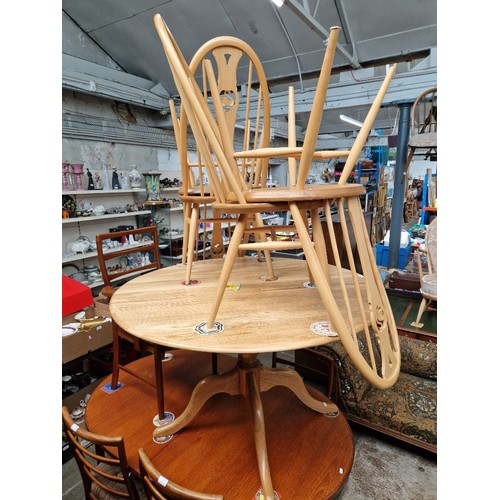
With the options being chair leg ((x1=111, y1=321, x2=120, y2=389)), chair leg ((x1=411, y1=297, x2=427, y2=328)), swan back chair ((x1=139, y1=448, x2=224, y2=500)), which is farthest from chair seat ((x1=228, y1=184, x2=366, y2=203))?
chair leg ((x1=411, y1=297, x2=427, y2=328))

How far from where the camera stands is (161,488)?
87 centimetres

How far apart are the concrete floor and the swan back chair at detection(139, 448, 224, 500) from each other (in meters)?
1.23

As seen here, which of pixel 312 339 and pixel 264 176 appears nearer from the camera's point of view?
pixel 312 339

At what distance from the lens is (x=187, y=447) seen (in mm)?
1345

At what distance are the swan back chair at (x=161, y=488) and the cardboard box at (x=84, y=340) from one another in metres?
1.51

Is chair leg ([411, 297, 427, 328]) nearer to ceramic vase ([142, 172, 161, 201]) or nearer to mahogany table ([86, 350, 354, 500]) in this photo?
mahogany table ([86, 350, 354, 500])

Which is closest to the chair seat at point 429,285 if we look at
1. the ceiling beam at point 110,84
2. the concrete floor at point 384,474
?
the concrete floor at point 384,474

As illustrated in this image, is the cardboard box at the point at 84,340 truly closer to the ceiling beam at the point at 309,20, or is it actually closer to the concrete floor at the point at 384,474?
the concrete floor at the point at 384,474

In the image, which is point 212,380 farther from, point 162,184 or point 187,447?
point 162,184

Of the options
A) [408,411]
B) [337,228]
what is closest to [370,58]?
[337,228]

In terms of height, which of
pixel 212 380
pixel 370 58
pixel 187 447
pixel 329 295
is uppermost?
pixel 370 58

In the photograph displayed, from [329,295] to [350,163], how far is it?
1.18ft

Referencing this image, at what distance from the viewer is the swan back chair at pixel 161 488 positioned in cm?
82

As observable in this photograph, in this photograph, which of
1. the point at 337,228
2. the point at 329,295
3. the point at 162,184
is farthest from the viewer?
the point at 162,184
